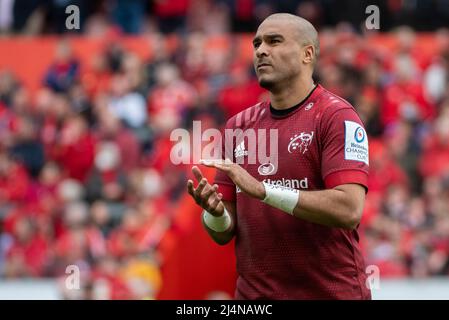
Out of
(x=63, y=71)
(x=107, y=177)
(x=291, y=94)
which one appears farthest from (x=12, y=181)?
(x=291, y=94)

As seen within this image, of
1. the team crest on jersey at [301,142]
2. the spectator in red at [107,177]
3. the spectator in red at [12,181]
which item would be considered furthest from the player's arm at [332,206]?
the spectator in red at [12,181]

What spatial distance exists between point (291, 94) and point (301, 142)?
336 millimetres

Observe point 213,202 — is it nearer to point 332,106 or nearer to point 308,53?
point 332,106

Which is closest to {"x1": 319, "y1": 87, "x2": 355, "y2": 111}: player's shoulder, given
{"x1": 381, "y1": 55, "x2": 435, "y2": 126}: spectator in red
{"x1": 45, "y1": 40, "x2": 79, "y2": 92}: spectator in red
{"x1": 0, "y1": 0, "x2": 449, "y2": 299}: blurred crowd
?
{"x1": 0, "y1": 0, "x2": 449, "y2": 299}: blurred crowd

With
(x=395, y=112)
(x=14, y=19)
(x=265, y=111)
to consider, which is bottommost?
(x=265, y=111)

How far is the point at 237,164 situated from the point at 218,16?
13.4 metres

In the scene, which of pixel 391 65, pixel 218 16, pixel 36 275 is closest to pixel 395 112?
pixel 391 65

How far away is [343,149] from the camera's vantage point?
6.23 metres

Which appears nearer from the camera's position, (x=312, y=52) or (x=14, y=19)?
(x=312, y=52)

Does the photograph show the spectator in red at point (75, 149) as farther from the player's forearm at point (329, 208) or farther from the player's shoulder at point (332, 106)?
the player's forearm at point (329, 208)

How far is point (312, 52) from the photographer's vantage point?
6.63m

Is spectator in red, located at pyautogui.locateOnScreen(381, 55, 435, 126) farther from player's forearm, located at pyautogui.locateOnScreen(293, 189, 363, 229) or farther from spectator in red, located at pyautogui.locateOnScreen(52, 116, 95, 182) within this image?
player's forearm, located at pyautogui.locateOnScreen(293, 189, 363, 229)

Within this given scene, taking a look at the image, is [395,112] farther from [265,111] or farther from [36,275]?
[265,111]

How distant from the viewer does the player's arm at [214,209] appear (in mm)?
6246
